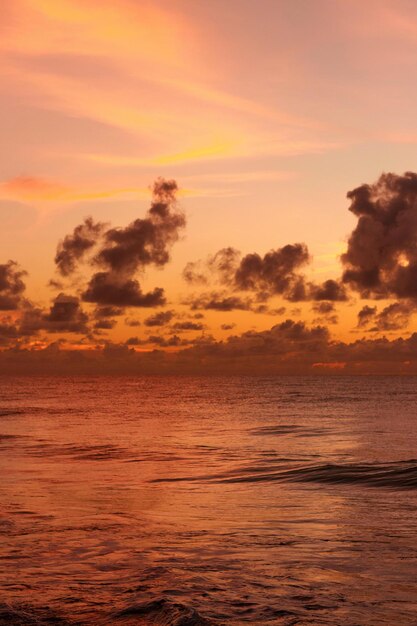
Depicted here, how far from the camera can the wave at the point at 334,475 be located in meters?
29.1

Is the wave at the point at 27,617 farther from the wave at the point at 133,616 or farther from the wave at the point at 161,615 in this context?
the wave at the point at 161,615

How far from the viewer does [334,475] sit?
30828mm

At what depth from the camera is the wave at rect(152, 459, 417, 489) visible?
29.1 metres

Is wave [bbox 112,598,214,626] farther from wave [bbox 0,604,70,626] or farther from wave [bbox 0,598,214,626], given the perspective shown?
wave [bbox 0,604,70,626]

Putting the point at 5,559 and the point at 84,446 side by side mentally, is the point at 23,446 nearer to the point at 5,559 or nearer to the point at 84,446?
the point at 84,446

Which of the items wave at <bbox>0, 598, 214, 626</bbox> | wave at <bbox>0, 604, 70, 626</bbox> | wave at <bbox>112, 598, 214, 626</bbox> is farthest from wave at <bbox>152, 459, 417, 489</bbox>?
wave at <bbox>0, 604, 70, 626</bbox>

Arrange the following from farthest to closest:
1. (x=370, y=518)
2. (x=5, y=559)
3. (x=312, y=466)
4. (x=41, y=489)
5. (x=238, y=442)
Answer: (x=238, y=442)
(x=312, y=466)
(x=41, y=489)
(x=370, y=518)
(x=5, y=559)

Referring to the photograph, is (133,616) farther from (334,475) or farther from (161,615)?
(334,475)

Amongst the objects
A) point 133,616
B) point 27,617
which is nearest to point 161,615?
point 133,616

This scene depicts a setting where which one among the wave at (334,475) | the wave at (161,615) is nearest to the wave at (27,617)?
the wave at (161,615)

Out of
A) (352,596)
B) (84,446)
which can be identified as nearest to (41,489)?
(352,596)

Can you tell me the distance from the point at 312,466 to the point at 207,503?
11.9 metres

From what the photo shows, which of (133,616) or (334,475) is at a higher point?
(133,616)

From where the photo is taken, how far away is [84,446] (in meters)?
44.7
